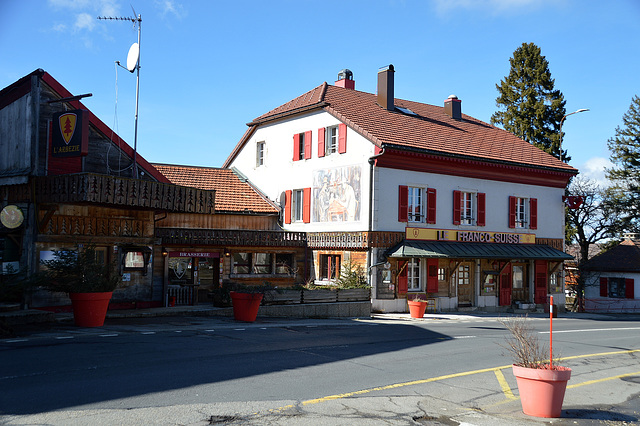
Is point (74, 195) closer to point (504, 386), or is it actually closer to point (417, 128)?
point (504, 386)

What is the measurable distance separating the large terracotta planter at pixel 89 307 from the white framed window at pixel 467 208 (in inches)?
733

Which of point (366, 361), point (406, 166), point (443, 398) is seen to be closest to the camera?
point (443, 398)

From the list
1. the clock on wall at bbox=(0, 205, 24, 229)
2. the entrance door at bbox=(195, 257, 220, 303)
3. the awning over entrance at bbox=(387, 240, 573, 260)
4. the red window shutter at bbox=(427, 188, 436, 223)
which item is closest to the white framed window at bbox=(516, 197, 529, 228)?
the awning over entrance at bbox=(387, 240, 573, 260)

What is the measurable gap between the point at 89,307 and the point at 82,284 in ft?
2.10

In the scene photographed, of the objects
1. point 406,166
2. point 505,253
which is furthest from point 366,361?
point 505,253

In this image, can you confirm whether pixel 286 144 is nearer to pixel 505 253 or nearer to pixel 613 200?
pixel 505 253

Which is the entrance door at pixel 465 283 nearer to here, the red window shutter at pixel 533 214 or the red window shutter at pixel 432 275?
the red window shutter at pixel 432 275

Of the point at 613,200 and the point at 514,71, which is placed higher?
the point at 514,71

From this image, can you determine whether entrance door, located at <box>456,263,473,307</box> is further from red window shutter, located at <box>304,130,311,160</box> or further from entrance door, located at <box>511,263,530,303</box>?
red window shutter, located at <box>304,130,311,160</box>

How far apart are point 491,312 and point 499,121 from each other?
23.7 metres

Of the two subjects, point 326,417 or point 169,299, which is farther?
point 169,299

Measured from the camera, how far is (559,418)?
833cm

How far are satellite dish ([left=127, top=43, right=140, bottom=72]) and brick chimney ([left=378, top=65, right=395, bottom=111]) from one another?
1494 cm

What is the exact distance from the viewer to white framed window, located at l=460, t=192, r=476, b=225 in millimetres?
29297
